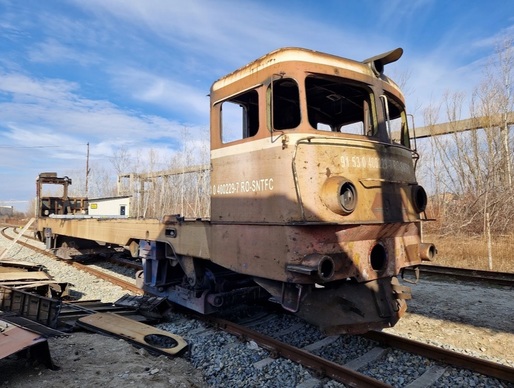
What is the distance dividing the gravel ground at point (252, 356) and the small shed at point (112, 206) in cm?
891

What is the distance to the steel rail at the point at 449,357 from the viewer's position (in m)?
3.77

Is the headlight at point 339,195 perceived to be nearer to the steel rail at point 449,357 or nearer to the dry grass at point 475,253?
the steel rail at point 449,357

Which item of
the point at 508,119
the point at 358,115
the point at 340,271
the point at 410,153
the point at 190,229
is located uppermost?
the point at 508,119

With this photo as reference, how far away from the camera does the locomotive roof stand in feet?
13.7

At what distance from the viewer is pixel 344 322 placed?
4125mm

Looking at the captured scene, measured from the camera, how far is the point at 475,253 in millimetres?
11727

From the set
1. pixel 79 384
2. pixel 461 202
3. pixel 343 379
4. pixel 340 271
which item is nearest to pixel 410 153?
pixel 340 271

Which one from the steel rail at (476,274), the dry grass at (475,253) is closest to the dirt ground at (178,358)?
the steel rail at (476,274)

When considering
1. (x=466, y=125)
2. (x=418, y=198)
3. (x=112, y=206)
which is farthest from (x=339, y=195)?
(x=466, y=125)

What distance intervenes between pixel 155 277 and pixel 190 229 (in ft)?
5.26

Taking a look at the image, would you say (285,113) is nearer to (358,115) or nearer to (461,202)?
(358,115)

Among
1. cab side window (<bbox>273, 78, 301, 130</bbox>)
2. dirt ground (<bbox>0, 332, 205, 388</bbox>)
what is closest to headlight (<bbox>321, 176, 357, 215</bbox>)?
cab side window (<bbox>273, 78, 301, 130</bbox>)

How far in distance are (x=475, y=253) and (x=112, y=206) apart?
1291 centimetres

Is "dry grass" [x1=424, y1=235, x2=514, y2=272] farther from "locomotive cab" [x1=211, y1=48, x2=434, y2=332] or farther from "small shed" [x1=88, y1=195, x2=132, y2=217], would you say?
"small shed" [x1=88, y1=195, x2=132, y2=217]
